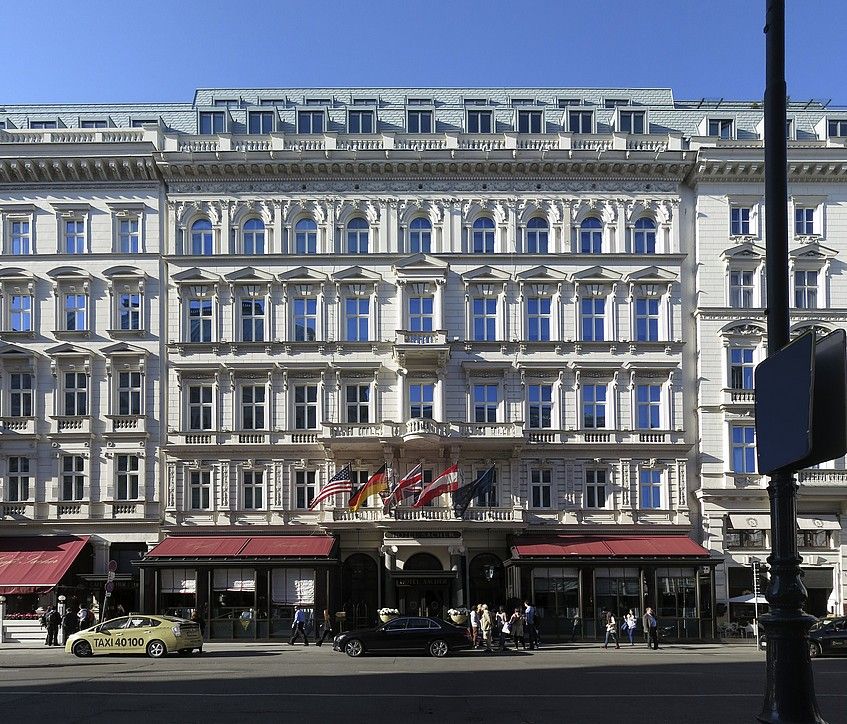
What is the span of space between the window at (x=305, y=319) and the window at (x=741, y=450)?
1986 centimetres

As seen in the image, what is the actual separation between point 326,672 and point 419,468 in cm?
1601

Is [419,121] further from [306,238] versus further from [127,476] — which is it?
[127,476]

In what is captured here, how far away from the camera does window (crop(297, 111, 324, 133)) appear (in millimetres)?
50875

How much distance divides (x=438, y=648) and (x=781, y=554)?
89.9 feet

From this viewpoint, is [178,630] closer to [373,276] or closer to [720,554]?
[373,276]

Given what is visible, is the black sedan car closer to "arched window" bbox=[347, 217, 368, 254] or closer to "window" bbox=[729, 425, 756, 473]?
"window" bbox=[729, 425, 756, 473]

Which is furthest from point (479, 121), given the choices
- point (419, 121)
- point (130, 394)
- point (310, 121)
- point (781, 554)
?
point (781, 554)

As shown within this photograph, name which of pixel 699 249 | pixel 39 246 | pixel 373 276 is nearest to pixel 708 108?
pixel 699 249

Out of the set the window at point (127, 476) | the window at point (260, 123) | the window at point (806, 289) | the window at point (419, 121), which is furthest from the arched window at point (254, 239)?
the window at point (806, 289)

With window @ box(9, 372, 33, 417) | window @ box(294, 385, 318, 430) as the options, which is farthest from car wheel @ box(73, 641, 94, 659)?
window @ box(9, 372, 33, 417)

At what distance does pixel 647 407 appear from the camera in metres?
47.4

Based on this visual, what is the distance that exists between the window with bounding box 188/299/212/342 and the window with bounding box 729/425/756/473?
24.7 meters

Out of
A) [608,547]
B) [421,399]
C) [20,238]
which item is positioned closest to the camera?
[608,547]

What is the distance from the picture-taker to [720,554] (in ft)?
150
